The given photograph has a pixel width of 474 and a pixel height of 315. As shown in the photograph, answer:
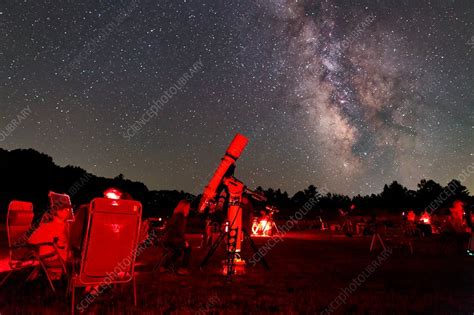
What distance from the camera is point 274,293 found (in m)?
6.32

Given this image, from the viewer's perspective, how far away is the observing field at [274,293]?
5.14m

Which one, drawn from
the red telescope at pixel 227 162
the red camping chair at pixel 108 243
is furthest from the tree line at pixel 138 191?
the red camping chair at pixel 108 243

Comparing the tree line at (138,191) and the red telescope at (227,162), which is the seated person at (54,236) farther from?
the tree line at (138,191)

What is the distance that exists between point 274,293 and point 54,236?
325 centimetres

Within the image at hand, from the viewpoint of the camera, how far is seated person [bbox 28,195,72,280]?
19.6 ft

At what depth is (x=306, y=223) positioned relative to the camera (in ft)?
123

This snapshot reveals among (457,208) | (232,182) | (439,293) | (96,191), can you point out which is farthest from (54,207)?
(96,191)

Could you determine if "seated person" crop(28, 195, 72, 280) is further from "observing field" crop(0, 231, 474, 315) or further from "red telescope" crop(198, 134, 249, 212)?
"red telescope" crop(198, 134, 249, 212)

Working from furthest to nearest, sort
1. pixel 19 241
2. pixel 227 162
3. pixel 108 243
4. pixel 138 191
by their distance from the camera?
pixel 138 191, pixel 227 162, pixel 19 241, pixel 108 243

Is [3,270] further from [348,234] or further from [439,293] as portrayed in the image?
[348,234]

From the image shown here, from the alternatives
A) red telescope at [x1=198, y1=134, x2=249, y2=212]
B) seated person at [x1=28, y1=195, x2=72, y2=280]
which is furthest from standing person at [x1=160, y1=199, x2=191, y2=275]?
seated person at [x1=28, y1=195, x2=72, y2=280]

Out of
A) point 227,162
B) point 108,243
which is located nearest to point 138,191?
point 227,162

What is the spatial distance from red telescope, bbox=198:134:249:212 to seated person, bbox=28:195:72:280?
3416mm

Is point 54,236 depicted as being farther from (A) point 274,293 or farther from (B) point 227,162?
(B) point 227,162
